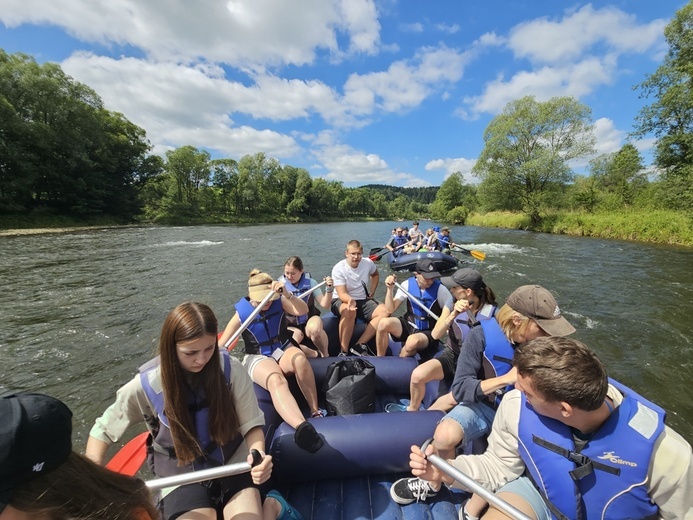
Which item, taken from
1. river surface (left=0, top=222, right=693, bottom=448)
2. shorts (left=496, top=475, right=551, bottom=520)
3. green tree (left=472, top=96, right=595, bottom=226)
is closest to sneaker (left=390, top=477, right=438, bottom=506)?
shorts (left=496, top=475, right=551, bottom=520)

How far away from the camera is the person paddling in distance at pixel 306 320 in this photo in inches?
145

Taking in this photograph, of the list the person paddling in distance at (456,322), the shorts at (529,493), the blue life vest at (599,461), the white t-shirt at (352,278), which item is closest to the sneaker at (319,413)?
the person paddling in distance at (456,322)

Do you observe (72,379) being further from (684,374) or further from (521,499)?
(684,374)

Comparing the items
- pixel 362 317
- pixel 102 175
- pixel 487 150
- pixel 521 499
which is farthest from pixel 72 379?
pixel 102 175

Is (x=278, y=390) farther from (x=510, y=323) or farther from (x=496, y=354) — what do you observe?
(x=510, y=323)

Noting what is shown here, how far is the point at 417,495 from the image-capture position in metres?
2.00

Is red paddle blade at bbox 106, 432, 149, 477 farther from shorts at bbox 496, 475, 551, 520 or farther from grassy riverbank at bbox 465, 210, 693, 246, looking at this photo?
grassy riverbank at bbox 465, 210, 693, 246

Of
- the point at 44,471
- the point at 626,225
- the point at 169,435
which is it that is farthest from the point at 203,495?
the point at 626,225

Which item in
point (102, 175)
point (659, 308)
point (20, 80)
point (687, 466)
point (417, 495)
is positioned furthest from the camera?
point (102, 175)

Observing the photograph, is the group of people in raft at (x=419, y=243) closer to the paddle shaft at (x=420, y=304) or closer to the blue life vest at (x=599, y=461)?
the paddle shaft at (x=420, y=304)

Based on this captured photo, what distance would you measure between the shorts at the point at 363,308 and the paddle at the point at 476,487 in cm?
267

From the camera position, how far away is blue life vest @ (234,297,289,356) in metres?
3.06

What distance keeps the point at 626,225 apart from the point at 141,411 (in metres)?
22.1

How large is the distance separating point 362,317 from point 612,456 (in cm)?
328
